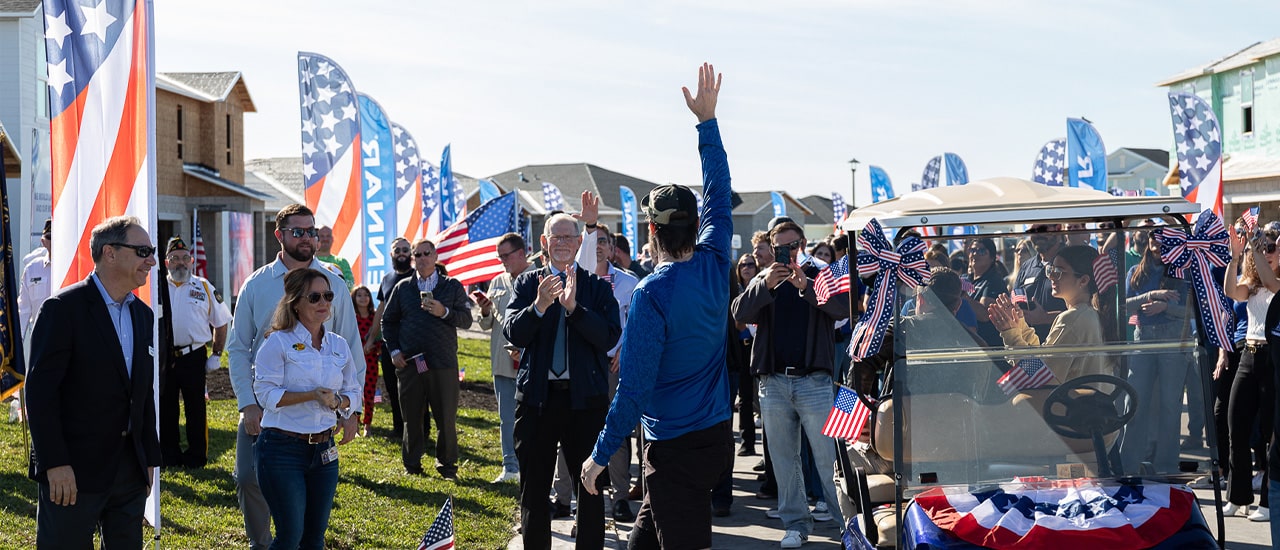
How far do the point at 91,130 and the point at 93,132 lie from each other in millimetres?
14

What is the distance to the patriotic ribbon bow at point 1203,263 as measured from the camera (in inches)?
187

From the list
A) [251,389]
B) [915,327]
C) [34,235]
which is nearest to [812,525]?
[915,327]

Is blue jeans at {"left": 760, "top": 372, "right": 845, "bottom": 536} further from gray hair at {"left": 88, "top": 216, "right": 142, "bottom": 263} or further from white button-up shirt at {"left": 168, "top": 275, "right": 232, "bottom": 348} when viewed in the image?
white button-up shirt at {"left": 168, "top": 275, "right": 232, "bottom": 348}

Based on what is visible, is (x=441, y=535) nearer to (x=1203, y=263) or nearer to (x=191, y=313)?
(x=1203, y=263)

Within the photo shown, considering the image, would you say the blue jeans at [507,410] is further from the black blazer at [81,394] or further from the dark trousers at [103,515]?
the black blazer at [81,394]

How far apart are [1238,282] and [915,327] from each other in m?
4.38

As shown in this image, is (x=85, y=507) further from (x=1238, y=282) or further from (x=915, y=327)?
(x=1238, y=282)

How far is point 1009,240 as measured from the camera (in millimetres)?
4938

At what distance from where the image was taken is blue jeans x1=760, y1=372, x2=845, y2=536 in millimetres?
7680

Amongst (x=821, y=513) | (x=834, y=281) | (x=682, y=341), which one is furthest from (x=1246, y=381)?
(x=682, y=341)

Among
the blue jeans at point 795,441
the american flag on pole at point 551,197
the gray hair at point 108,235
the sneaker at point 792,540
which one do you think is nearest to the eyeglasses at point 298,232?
the gray hair at point 108,235

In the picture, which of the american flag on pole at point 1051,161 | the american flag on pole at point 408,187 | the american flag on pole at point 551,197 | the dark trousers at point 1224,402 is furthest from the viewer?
the american flag on pole at point 551,197

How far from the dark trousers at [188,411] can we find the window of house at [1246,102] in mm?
39473

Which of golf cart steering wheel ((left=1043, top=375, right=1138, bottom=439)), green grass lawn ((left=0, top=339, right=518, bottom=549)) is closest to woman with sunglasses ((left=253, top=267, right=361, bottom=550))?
green grass lawn ((left=0, top=339, right=518, bottom=549))
